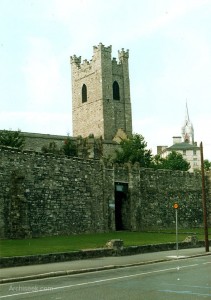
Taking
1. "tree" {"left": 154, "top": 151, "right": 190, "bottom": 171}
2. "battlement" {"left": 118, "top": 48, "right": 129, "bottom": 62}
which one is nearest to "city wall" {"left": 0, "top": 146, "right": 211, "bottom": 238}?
"tree" {"left": 154, "top": 151, "right": 190, "bottom": 171}

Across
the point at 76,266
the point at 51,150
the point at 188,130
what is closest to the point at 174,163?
the point at 51,150

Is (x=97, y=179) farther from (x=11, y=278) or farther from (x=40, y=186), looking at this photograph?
(x=11, y=278)

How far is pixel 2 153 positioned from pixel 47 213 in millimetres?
5164

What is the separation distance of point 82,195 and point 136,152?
136 feet

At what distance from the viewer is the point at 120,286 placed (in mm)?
13086

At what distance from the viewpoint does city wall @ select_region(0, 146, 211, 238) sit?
30109 mm

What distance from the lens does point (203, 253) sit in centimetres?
2592

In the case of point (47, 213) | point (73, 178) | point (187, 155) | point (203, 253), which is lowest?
point (203, 253)

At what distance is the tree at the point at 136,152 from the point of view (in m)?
76.2

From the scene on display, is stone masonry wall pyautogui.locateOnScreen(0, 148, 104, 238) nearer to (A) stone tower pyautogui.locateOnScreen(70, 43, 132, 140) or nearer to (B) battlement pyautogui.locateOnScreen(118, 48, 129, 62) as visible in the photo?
(A) stone tower pyautogui.locateOnScreen(70, 43, 132, 140)

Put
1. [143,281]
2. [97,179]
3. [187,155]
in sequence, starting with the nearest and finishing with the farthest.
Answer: [143,281], [97,179], [187,155]

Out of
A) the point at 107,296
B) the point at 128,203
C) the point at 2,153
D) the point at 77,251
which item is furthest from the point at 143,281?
the point at 128,203

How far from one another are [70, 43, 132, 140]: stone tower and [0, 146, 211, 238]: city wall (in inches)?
2336

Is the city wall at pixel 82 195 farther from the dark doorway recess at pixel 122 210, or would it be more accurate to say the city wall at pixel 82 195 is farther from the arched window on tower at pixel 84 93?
the arched window on tower at pixel 84 93
